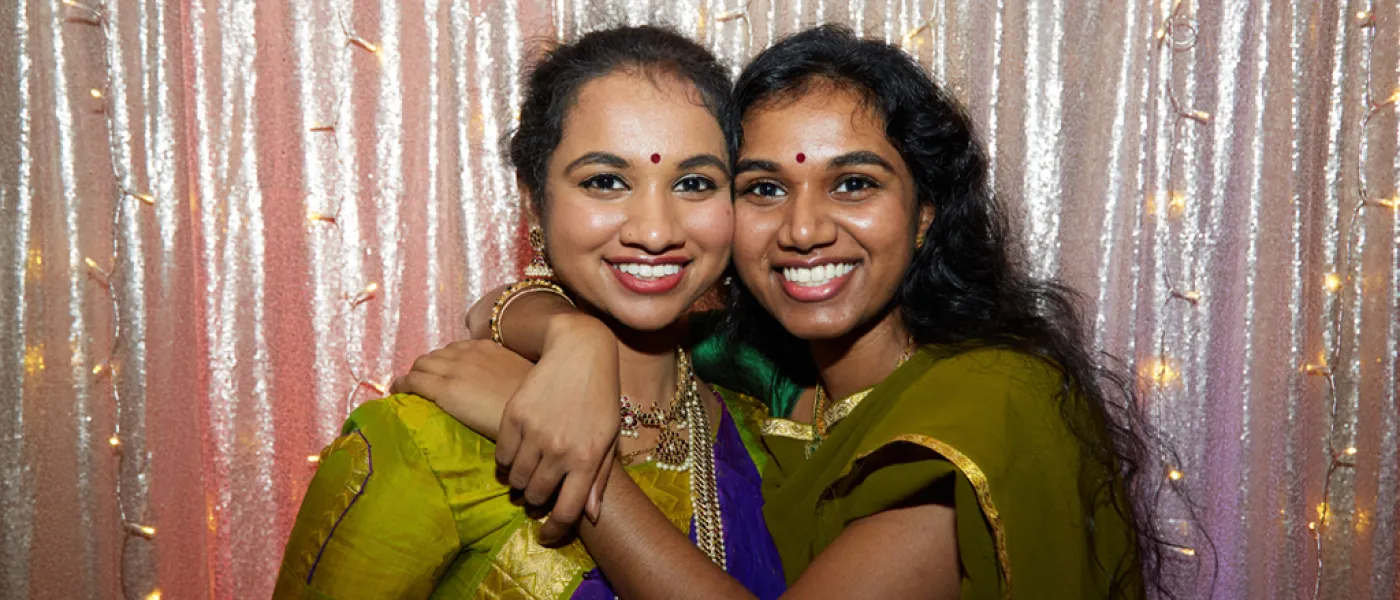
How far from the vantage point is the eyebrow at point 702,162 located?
159 cm

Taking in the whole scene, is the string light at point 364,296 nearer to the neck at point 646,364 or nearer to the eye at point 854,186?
the neck at point 646,364

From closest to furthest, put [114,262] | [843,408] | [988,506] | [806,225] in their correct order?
[988,506], [806,225], [843,408], [114,262]

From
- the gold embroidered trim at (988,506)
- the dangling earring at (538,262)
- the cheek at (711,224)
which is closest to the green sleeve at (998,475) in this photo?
the gold embroidered trim at (988,506)

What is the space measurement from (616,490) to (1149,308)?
5.60ft

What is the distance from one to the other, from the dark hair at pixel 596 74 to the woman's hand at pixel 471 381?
0.90ft

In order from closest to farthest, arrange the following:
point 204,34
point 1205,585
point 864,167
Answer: point 864,167, point 204,34, point 1205,585

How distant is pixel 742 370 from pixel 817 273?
49 centimetres

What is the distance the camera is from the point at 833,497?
64.9 inches

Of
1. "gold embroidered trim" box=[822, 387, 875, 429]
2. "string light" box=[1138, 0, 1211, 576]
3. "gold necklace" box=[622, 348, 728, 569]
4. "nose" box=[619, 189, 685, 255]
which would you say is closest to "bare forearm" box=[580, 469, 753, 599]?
"gold necklace" box=[622, 348, 728, 569]

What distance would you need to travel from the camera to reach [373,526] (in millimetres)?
1377

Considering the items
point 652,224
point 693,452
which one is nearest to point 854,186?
point 652,224

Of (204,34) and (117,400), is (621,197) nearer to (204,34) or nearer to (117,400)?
(204,34)

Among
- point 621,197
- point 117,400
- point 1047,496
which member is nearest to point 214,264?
point 117,400

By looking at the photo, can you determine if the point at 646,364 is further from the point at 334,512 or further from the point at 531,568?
the point at 334,512
